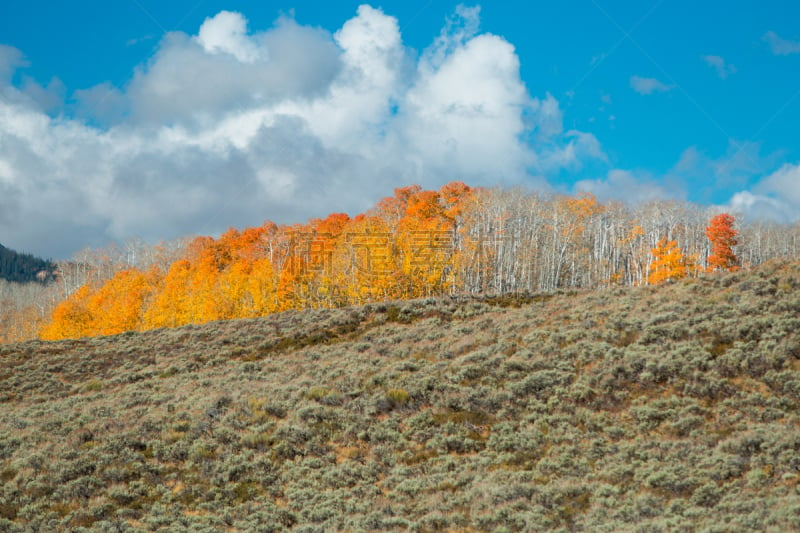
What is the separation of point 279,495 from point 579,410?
8.23 meters

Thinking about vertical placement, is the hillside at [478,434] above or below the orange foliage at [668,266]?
below

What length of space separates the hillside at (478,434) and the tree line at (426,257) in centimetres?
2430

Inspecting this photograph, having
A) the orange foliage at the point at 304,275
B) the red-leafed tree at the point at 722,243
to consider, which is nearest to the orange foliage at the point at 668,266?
the red-leafed tree at the point at 722,243

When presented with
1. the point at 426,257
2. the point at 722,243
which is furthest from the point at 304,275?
the point at 722,243

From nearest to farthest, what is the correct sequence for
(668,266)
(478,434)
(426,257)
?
(478,434) < (426,257) < (668,266)

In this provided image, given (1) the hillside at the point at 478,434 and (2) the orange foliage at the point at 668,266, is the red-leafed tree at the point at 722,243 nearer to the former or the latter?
(2) the orange foliage at the point at 668,266

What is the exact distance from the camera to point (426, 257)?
4766cm

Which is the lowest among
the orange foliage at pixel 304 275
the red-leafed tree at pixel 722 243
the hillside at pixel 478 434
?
the hillside at pixel 478 434

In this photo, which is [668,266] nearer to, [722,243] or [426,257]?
[722,243]

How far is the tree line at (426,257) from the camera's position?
49250 millimetres

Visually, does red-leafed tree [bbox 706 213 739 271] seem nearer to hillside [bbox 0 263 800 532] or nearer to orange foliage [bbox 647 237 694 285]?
orange foliage [bbox 647 237 694 285]

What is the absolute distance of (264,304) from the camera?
5169 centimetres

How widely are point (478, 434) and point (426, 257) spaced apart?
107ft

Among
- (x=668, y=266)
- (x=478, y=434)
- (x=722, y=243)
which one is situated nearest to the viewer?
(x=478, y=434)
